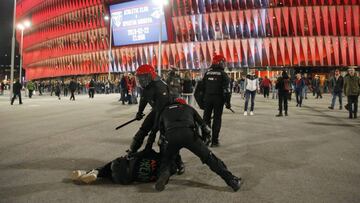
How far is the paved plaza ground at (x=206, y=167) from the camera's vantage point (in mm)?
4000

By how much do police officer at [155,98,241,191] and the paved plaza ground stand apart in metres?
0.15

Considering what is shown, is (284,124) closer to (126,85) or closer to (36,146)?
(36,146)

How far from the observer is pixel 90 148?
22.8ft

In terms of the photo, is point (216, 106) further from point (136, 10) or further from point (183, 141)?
point (136, 10)

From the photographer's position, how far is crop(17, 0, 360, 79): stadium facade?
149ft

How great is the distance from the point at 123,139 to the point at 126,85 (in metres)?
12.6

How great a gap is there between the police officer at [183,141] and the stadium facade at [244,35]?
4461 cm

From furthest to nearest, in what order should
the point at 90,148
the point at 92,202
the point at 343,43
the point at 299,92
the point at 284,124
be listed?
the point at 343,43
the point at 299,92
the point at 284,124
the point at 90,148
the point at 92,202

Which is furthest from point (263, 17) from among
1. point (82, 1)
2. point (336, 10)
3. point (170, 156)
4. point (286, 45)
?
point (170, 156)

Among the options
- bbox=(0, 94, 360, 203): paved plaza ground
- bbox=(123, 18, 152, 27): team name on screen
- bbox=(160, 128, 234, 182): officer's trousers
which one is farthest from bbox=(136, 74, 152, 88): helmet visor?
bbox=(123, 18, 152, 27): team name on screen

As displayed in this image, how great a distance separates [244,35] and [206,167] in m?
44.7

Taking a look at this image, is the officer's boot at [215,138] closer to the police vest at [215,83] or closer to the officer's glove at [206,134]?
the police vest at [215,83]

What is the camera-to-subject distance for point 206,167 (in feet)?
17.7

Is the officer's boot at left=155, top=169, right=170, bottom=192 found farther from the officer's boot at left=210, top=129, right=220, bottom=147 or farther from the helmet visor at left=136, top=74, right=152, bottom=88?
the officer's boot at left=210, top=129, right=220, bottom=147
